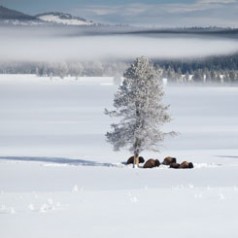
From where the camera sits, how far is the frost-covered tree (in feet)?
149

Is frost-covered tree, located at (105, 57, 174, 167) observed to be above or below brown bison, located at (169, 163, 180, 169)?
above

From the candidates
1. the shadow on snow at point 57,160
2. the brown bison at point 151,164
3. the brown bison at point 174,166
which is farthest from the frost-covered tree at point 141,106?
the brown bison at point 174,166

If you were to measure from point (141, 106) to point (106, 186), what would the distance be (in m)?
19.3

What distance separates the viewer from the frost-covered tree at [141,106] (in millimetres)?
45281

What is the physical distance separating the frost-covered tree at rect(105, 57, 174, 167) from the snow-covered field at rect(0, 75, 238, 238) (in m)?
1.73

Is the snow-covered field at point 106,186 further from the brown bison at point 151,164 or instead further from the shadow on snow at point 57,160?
the brown bison at point 151,164

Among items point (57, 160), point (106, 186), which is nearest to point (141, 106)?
point (57, 160)

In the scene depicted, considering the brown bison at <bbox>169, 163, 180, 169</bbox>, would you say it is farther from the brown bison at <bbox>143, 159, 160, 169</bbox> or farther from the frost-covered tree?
the frost-covered tree

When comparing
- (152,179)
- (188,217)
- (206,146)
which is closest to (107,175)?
(152,179)

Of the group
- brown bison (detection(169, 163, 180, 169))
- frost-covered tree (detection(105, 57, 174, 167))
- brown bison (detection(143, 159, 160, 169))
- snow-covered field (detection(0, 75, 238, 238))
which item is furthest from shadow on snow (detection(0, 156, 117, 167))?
brown bison (detection(169, 163, 180, 169))

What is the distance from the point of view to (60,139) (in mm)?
61344

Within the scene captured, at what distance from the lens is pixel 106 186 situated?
90.0 ft

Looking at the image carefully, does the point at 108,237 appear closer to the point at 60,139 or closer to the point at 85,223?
the point at 85,223

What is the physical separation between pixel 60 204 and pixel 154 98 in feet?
92.9
